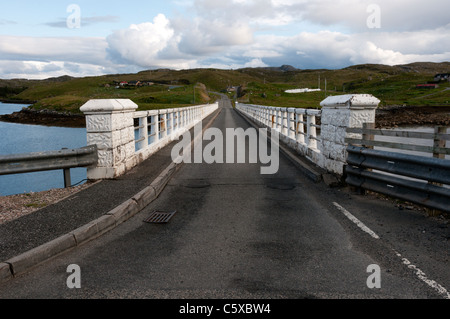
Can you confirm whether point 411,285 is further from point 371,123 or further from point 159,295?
point 371,123

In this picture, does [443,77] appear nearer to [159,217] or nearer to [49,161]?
[49,161]

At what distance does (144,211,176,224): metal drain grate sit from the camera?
627 centimetres

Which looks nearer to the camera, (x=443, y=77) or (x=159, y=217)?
(x=159, y=217)

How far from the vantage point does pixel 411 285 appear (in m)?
3.96

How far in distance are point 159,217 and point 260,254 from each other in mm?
2334

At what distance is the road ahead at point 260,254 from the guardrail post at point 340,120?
1.45 meters

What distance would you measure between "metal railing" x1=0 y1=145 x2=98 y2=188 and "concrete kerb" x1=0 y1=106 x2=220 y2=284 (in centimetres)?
183

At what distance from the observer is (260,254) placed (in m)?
4.82
